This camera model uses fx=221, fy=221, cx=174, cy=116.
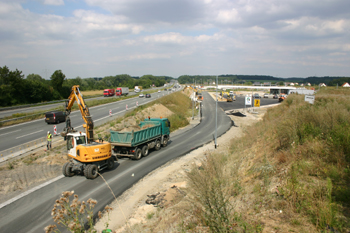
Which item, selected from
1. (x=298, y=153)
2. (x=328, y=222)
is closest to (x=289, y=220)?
(x=328, y=222)

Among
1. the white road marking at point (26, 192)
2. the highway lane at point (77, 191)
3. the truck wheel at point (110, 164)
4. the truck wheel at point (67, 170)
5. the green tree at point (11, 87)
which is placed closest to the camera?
the highway lane at point (77, 191)

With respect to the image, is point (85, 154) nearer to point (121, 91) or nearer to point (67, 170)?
point (67, 170)

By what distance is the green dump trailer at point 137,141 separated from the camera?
1777 cm

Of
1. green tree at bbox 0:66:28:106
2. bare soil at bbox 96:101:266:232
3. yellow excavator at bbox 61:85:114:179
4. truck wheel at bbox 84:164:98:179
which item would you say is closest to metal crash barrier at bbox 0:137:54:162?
yellow excavator at bbox 61:85:114:179

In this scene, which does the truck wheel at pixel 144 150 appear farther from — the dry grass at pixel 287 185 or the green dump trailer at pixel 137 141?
the dry grass at pixel 287 185

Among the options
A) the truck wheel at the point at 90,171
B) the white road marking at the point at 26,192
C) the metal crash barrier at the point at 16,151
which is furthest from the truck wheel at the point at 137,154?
the metal crash barrier at the point at 16,151

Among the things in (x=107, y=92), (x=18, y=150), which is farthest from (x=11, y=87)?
(x=18, y=150)

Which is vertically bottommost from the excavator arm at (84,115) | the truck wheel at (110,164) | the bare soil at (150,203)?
the bare soil at (150,203)

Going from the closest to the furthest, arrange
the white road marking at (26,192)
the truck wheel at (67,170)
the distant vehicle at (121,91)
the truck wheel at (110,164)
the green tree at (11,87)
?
the white road marking at (26,192) < the truck wheel at (67,170) < the truck wheel at (110,164) < the green tree at (11,87) < the distant vehicle at (121,91)

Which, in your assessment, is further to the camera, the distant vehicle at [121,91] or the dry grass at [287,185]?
the distant vehicle at [121,91]

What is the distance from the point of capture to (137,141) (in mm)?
18250

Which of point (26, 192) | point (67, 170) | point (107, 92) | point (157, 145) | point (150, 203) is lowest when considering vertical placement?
point (150, 203)

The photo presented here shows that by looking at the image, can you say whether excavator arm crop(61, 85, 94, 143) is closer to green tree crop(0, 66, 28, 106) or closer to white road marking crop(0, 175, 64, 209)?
white road marking crop(0, 175, 64, 209)

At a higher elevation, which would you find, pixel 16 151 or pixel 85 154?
pixel 85 154
